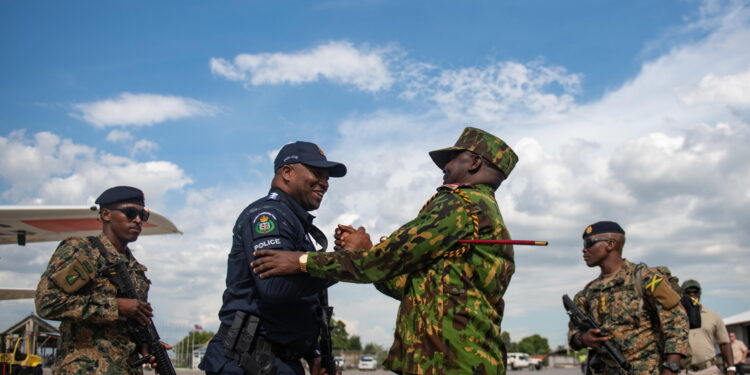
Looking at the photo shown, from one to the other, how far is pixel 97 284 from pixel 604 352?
474cm

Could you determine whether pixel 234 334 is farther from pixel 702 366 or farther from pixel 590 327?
pixel 702 366

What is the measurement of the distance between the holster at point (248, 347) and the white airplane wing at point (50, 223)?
11933 millimetres

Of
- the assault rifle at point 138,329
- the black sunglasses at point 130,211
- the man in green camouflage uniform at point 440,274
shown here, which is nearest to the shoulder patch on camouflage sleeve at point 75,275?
the assault rifle at point 138,329

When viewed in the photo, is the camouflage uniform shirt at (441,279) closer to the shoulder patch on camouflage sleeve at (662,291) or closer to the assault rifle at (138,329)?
the assault rifle at (138,329)

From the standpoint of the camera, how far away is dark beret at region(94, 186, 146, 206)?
230 inches

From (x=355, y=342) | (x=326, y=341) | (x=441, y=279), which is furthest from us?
(x=355, y=342)

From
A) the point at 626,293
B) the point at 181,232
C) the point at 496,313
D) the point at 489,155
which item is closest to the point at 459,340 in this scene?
the point at 496,313

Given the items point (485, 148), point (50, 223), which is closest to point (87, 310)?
point (485, 148)

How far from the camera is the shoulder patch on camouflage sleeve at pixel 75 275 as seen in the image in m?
5.24

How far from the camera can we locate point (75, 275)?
208 inches

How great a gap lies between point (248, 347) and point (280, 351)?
0.31 meters

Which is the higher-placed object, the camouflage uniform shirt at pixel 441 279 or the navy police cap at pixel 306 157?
the navy police cap at pixel 306 157

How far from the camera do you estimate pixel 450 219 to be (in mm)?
3410

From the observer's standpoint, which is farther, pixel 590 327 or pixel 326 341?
pixel 590 327
